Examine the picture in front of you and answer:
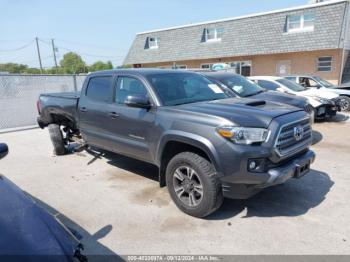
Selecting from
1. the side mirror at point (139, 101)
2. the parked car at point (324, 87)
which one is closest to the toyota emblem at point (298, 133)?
the side mirror at point (139, 101)

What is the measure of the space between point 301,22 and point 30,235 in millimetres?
21506

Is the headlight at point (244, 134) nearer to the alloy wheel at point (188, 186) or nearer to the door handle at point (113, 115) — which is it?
the alloy wheel at point (188, 186)

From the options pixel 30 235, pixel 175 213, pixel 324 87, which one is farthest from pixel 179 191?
pixel 324 87

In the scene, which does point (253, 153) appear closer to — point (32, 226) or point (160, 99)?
point (160, 99)

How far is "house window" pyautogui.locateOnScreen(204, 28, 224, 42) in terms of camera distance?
23672mm

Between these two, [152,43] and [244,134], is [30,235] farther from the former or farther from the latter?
[152,43]

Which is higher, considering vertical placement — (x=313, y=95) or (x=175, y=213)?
(x=313, y=95)

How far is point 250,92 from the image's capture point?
8141mm

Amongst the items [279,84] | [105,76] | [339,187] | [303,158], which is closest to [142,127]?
[105,76]

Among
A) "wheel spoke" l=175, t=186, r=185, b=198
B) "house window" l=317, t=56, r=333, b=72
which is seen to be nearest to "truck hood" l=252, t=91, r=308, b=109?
"wheel spoke" l=175, t=186, r=185, b=198

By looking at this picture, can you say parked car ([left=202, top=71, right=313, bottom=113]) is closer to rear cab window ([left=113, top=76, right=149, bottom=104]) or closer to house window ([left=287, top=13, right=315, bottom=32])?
rear cab window ([left=113, top=76, right=149, bottom=104])

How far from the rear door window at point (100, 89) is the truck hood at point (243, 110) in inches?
65.5

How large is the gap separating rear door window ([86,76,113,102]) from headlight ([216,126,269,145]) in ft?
8.22

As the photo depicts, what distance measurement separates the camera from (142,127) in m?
4.39
